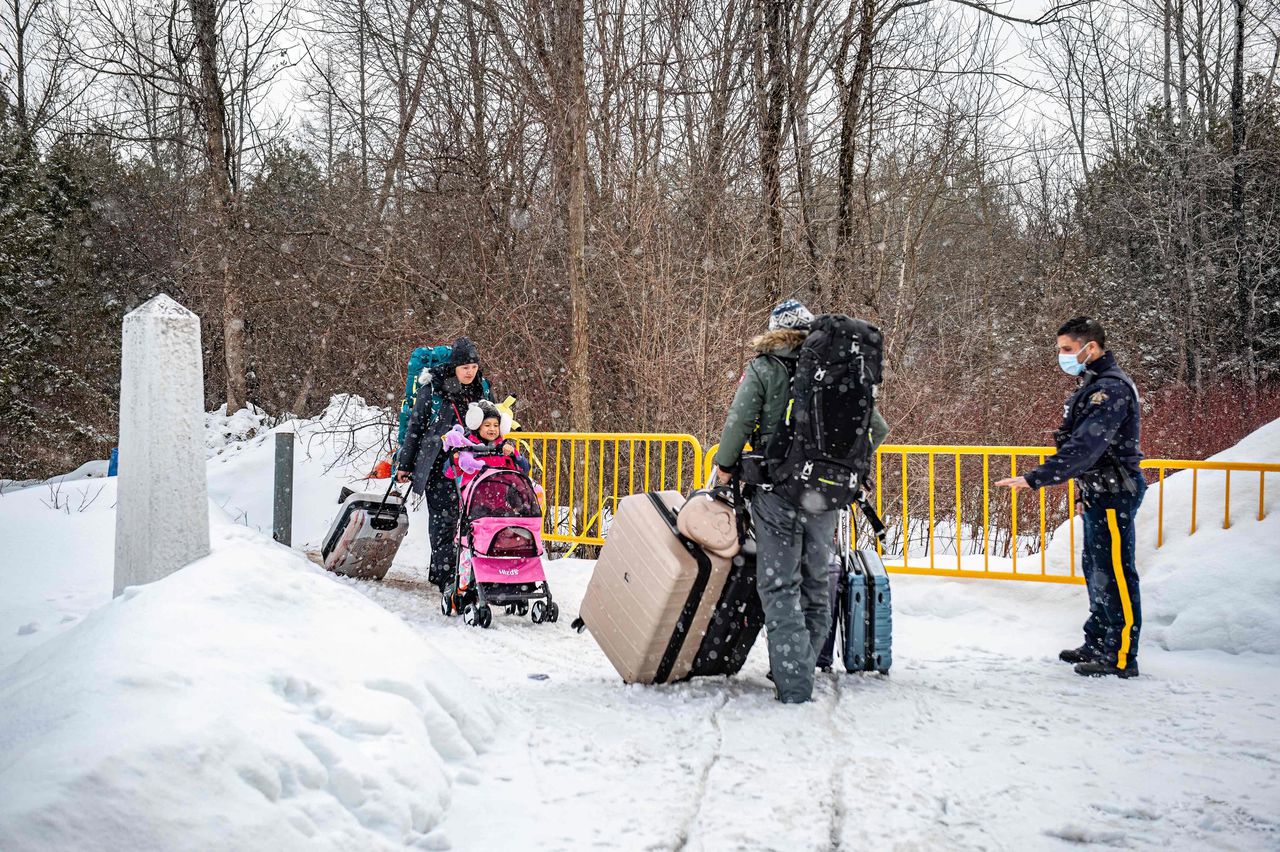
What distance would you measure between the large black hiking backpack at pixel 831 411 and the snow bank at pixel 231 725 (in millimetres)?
1947

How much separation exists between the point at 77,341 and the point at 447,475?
94.5 ft

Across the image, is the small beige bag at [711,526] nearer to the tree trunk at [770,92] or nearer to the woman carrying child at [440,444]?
the woman carrying child at [440,444]

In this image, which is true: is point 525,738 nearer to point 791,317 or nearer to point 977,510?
point 791,317

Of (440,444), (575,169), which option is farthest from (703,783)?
(575,169)

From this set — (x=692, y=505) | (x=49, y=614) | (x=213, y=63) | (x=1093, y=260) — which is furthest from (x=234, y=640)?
(x=1093, y=260)

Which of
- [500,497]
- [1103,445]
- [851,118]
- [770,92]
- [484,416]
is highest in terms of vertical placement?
[770,92]

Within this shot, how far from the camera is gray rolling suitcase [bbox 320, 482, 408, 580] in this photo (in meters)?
7.79

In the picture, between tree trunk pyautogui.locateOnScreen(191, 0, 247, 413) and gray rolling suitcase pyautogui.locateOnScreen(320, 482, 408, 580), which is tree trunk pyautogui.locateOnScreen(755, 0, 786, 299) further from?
tree trunk pyautogui.locateOnScreen(191, 0, 247, 413)

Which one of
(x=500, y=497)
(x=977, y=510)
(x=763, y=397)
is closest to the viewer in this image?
(x=763, y=397)

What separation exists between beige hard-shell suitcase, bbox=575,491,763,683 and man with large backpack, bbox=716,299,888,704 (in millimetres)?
231

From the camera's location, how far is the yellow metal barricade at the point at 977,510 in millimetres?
6902

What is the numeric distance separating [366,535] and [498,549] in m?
1.88

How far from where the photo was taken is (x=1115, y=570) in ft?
17.6

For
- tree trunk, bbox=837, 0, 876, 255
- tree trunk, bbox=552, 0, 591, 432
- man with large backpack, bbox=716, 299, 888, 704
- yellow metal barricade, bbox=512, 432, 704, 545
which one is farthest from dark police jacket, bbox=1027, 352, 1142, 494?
tree trunk, bbox=837, 0, 876, 255
